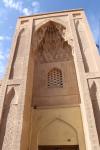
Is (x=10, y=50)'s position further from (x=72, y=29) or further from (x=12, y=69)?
(x=72, y=29)

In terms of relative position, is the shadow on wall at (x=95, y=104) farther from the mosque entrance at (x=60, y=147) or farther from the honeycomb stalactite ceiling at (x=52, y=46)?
the honeycomb stalactite ceiling at (x=52, y=46)

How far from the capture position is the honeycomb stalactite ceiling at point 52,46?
24.4 feet

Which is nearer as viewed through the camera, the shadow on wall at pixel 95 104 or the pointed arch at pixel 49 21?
the shadow on wall at pixel 95 104

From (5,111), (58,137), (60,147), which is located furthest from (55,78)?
(5,111)

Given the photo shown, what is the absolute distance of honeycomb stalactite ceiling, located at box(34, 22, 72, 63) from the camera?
7438mm

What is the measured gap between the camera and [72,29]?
22.2ft

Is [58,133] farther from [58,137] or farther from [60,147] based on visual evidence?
[60,147]

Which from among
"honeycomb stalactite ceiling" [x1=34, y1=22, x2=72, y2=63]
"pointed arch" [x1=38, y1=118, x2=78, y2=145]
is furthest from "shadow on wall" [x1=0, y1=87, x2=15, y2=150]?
"honeycomb stalactite ceiling" [x1=34, y1=22, x2=72, y2=63]

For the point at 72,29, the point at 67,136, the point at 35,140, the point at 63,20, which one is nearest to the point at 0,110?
the point at 35,140

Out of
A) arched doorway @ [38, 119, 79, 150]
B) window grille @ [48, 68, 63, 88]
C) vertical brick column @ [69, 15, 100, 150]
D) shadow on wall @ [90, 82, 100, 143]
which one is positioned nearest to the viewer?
vertical brick column @ [69, 15, 100, 150]

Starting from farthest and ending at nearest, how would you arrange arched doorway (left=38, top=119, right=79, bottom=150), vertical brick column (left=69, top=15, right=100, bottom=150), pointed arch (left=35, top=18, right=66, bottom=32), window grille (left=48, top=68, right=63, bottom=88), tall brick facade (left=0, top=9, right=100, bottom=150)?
pointed arch (left=35, top=18, right=66, bottom=32), window grille (left=48, top=68, right=63, bottom=88), arched doorway (left=38, top=119, right=79, bottom=150), tall brick facade (left=0, top=9, right=100, bottom=150), vertical brick column (left=69, top=15, right=100, bottom=150)

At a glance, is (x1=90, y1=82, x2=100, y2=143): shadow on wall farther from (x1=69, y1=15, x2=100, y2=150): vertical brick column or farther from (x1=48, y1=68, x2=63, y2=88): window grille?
(x1=48, y1=68, x2=63, y2=88): window grille

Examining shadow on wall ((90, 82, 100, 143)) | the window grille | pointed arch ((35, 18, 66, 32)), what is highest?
pointed arch ((35, 18, 66, 32))

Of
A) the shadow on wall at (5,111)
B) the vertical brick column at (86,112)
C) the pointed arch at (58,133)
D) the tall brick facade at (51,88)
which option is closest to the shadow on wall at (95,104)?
the tall brick facade at (51,88)
